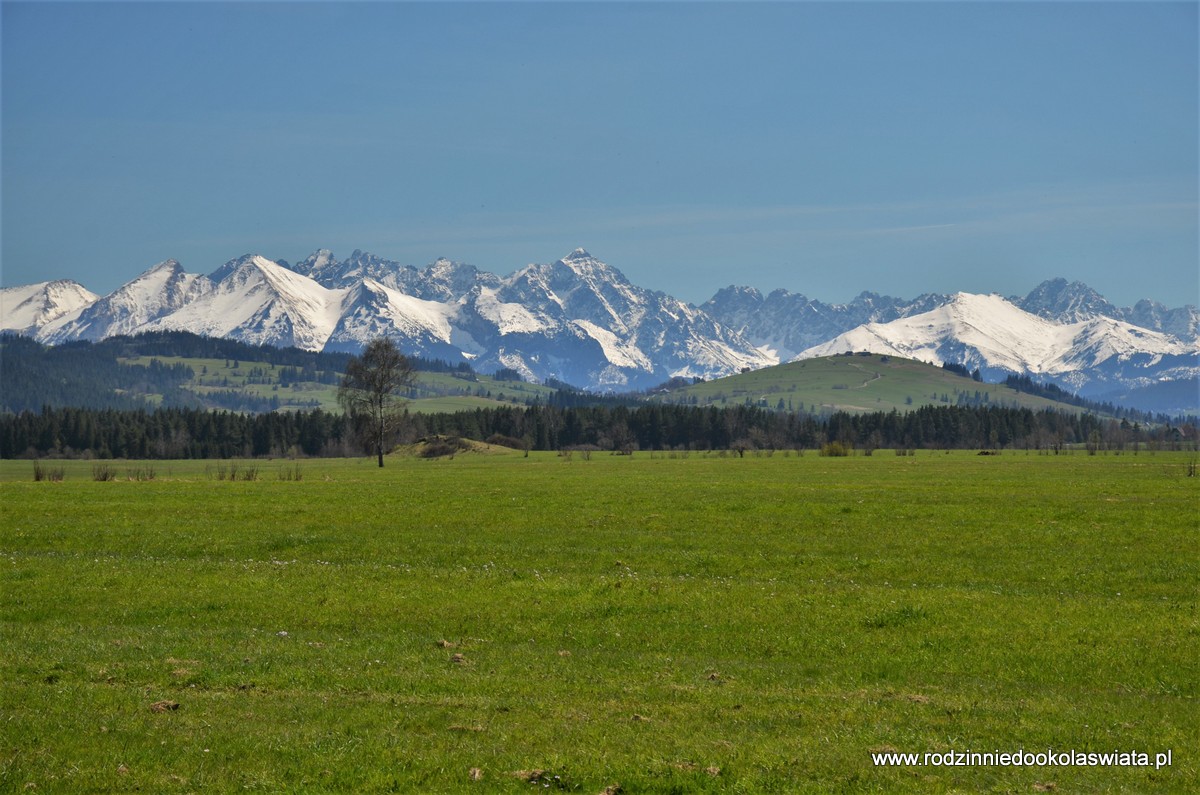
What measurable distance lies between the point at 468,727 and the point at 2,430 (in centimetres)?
21010

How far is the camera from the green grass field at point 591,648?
1445cm

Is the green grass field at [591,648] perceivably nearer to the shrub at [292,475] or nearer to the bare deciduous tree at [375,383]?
the shrub at [292,475]

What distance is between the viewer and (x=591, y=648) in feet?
77.4

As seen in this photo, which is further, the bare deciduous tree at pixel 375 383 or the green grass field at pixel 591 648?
the bare deciduous tree at pixel 375 383

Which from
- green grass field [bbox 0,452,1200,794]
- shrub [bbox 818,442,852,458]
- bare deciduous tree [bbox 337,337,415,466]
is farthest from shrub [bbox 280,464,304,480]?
shrub [bbox 818,442,852,458]

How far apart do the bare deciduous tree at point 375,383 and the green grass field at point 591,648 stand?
2631 inches

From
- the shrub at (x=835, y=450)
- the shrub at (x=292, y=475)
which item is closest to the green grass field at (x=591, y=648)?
the shrub at (x=292, y=475)

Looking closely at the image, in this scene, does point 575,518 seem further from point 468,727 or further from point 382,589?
point 468,727

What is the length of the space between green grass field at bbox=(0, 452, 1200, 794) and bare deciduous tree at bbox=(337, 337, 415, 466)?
66826 millimetres

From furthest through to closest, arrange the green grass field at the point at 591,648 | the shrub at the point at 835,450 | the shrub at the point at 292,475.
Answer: the shrub at the point at 835,450, the shrub at the point at 292,475, the green grass field at the point at 591,648

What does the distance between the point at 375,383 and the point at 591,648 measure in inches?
3717

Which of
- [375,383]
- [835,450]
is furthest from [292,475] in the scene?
[835,450]

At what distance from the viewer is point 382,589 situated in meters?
29.0

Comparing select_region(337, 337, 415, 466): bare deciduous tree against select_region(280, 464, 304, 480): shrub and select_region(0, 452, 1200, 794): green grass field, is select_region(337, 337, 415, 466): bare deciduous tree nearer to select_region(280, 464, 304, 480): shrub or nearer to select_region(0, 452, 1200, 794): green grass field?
select_region(280, 464, 304, 480): shrub
